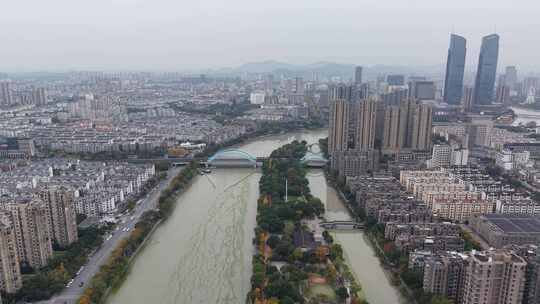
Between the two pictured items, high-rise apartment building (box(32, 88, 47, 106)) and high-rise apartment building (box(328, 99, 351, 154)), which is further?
high-rise apartment building (box(32, 88, 47, 106))

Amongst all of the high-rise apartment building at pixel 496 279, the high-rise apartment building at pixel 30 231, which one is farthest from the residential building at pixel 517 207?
the high-rise apartment building at pixel 30 231

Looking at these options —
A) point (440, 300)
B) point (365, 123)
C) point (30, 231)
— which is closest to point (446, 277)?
point (440, 300)

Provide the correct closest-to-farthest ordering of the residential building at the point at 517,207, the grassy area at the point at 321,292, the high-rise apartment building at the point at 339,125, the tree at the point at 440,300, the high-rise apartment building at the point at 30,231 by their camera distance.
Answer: the tree at the point at 440,300 < the grassy area at the point at 321,292 < the high-rise apartment building at the point at 30,231 < the residential building at the point at 517,207 < the high-rise apartment building at the point at 339,125

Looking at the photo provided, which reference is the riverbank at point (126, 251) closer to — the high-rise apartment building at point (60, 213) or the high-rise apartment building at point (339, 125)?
the high-rise apartment building at point (60, 213)

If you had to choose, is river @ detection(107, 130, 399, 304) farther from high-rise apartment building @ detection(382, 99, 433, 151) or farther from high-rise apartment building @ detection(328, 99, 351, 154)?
high-rise apartment building @ detection(382, 99, 433, 151)

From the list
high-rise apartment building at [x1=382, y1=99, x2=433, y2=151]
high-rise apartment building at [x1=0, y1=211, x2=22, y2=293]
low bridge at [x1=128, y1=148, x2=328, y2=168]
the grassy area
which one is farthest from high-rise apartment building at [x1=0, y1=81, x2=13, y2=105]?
the grassy area

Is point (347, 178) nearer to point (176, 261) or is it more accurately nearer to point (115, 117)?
point (176, 261)

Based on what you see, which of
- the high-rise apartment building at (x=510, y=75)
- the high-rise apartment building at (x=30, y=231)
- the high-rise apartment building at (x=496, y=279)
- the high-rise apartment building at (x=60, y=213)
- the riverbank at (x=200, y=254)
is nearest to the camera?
the high-rise apartment building at (x=496, y=279)
